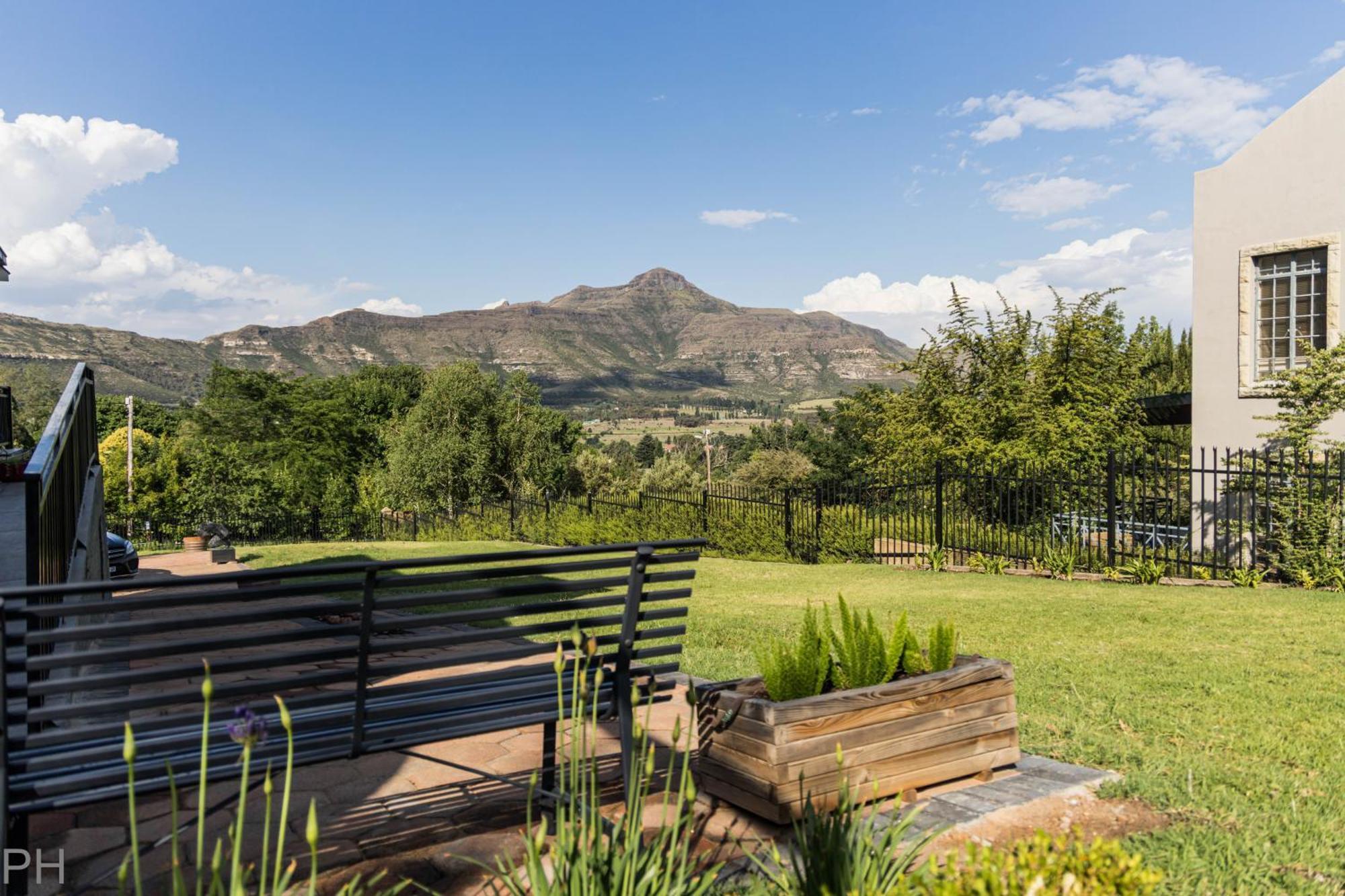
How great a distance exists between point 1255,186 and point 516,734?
14603 millimetres

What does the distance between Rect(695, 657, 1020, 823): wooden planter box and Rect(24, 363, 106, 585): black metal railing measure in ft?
9.95

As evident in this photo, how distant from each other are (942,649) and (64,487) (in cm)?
542

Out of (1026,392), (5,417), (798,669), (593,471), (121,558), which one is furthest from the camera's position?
(593,471)

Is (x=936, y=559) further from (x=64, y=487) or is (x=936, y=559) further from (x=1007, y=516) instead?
(x=64, y=487)

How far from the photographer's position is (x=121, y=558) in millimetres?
11570

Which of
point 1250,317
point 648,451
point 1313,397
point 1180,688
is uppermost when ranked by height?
point 1250,317

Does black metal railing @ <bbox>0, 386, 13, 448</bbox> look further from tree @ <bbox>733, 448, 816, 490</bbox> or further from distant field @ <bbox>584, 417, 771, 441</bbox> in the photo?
distant field @ <bbox>584, 417, 771, 441</bbox>

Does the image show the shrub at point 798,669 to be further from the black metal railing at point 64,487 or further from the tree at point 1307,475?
the tree at point 1307,475

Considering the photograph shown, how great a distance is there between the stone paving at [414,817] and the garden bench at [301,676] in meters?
0.26

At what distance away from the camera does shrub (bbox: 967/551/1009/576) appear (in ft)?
41.8

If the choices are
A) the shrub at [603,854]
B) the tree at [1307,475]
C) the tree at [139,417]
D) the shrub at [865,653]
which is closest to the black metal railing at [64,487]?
the shrub at [603,854]

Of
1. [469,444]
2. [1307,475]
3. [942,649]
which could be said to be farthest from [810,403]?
[942,649]

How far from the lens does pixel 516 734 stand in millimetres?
4469

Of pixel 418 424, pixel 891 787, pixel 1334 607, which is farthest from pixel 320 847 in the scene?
pixel 418 424
